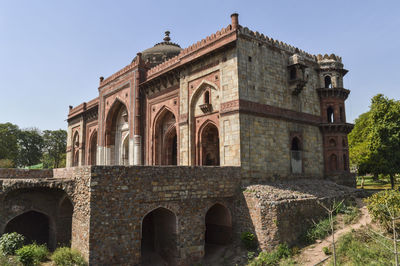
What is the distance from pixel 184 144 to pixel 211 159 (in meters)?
→ 1.73

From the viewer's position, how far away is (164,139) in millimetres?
19984

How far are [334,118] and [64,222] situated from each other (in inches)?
618

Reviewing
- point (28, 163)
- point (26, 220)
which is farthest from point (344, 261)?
point (28, 163)

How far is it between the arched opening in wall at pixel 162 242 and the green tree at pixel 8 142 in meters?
34.2

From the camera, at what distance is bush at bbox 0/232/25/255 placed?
10.7 m

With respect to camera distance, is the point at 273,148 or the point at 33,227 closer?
the point at 33,227

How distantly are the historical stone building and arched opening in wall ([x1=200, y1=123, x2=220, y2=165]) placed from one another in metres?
0.06

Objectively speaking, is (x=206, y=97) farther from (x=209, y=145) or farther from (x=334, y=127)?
(x=334, y=127)

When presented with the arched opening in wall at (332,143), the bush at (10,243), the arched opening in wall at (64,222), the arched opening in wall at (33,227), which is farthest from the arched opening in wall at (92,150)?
the arched opening in wall at (332,143)

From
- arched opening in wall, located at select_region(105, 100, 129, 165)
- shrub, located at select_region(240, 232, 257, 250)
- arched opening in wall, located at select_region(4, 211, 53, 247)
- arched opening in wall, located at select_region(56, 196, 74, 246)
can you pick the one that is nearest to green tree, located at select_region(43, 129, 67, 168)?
arched opening in wall, located at select_region(105, 100, 129, 165)

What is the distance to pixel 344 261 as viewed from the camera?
33.0 ft

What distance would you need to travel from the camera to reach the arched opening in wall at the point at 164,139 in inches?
781

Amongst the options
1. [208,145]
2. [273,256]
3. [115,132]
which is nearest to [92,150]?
[115,132]

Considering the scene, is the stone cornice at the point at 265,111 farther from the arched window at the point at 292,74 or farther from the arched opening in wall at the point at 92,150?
the arched opening in wall at the point at 92,150
